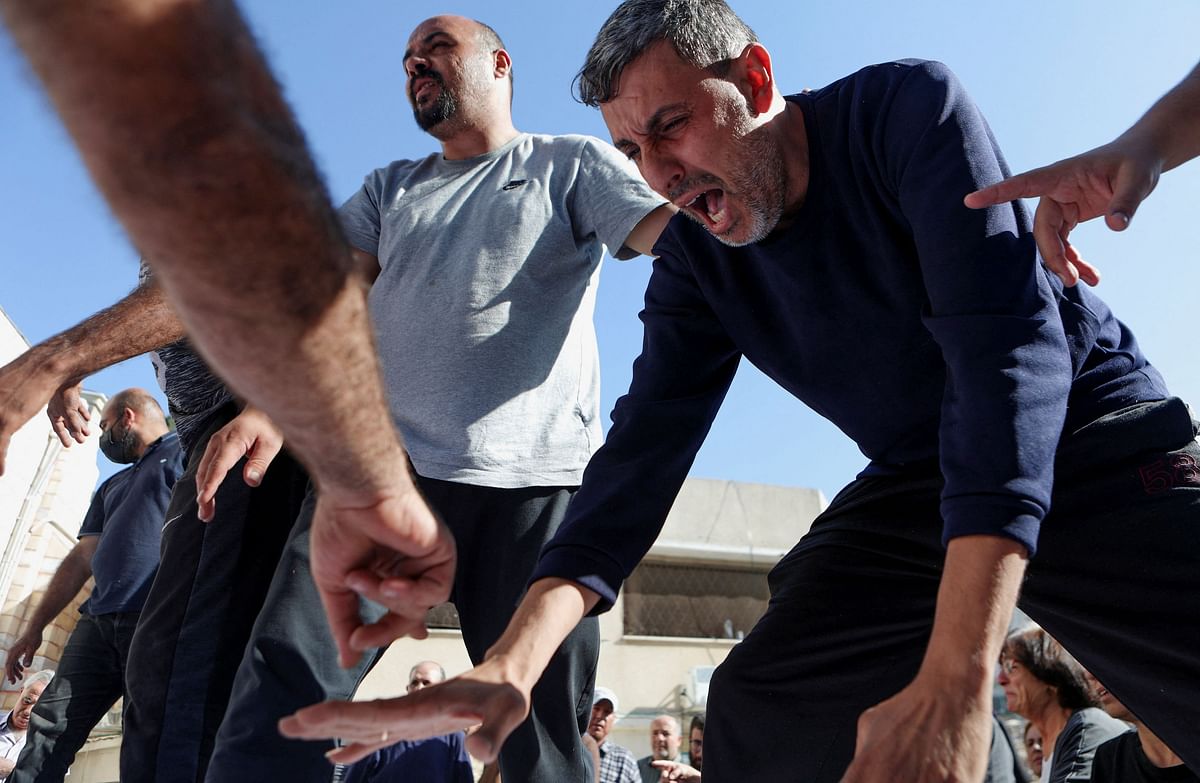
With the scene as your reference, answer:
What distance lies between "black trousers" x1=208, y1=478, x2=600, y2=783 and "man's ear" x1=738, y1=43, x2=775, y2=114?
1.01 m

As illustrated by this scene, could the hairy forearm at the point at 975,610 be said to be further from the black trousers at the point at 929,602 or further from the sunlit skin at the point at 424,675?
the sunlit skin at the point at 424,675

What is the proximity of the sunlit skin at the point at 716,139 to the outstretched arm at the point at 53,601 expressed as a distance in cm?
440

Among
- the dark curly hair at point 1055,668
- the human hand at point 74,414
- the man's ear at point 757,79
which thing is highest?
the man's ear at point 757,79

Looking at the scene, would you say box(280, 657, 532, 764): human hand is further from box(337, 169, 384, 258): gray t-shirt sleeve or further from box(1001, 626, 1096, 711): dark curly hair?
box(1001, 626, 1096, 711): dark curly hair

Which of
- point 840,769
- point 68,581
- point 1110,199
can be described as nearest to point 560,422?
point 840,769

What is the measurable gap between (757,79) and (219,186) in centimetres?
152

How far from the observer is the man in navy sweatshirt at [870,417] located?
5.00 feet

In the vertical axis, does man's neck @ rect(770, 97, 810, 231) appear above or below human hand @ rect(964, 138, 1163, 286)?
above

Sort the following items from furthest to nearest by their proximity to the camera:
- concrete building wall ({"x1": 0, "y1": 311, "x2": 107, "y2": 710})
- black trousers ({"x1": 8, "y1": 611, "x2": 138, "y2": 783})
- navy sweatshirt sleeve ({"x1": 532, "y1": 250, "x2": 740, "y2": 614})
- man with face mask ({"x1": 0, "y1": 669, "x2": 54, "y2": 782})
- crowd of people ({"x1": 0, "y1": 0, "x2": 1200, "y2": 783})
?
concrete building wall ({"x1": 0, "y1": 311, "x2": 107, "y2": 710}) < man with face mask ({"x1": 0, "y1": 669, "x2": 54, "y2": 782}) < black trousers ({"x1": 8, "y1": 611, "x2": 138, "y2": 783}) < navy sweatshirt sleeve ({"x1": 532, "y1": 250, "x2": 740, "y2": 614}) < crowd of people ({"x1": 0, "y1": 0, "x2": 1200, "y2": 783})

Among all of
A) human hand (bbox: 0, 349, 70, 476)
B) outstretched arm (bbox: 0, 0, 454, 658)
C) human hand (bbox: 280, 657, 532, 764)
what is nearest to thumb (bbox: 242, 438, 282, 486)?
human hand (bbox: 0, 349, 70, 476)

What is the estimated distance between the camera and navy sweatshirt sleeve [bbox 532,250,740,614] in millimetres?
1964

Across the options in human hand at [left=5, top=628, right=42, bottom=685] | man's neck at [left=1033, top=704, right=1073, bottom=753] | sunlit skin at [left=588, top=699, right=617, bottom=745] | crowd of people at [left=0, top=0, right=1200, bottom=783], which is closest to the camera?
crowd of people at [left=0, top=0, right=1200, bottom=783]

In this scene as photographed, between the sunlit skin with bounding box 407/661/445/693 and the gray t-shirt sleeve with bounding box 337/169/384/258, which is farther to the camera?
the sunlit skin with bounding box 407/661/445/693

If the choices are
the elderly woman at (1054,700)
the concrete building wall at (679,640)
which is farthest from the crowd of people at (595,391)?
the concrete building wall at (679,640)
